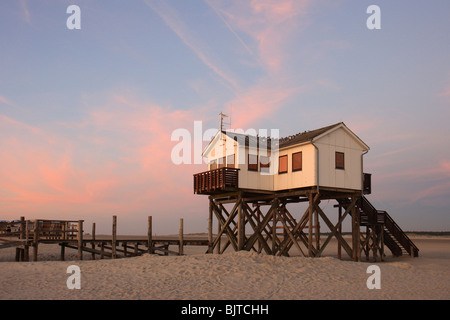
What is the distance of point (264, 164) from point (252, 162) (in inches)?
38.7

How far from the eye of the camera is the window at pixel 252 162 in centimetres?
3162

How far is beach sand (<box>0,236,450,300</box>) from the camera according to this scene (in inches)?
710

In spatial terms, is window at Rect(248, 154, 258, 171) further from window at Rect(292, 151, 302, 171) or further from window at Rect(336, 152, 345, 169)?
window at Rect(336, 152, 345, 169)

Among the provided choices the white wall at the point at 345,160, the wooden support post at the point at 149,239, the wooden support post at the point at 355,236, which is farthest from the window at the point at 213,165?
the wooden support post at the point at 355,236

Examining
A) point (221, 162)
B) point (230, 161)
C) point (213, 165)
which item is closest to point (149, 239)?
point (213, 165)

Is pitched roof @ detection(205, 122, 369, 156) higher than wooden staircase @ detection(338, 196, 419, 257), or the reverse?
pitched roof @ detection(205, 122, 369, 156)

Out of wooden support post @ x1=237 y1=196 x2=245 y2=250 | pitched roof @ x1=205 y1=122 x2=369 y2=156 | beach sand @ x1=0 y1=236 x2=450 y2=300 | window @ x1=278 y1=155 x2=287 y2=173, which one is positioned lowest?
beach sand @ x1=0 y1=236 x2=450 y2=300

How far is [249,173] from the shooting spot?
31531mm

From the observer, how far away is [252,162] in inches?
1250

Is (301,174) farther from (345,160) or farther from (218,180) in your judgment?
(218,180)

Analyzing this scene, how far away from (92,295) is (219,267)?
7.37 meters

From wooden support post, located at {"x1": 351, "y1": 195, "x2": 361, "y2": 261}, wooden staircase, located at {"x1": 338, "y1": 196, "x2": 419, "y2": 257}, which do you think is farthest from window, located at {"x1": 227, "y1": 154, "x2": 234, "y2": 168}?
wooden staircase, located at {"x1": 338, "y1": 196, "x2": 419, "y2": 257}
